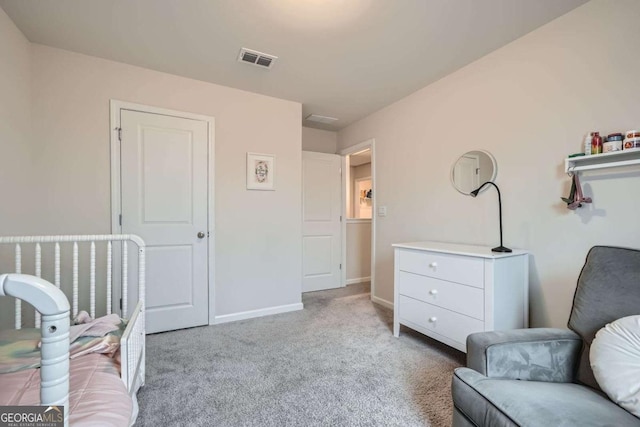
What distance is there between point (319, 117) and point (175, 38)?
6.34 feet

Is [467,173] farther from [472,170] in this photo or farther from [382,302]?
[382,302]

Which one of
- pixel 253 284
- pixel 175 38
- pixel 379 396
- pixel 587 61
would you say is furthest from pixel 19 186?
pixel 587 61

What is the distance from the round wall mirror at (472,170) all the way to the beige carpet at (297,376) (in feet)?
4.46

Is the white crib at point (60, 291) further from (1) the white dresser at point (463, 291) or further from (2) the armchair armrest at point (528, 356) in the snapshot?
(1) the white dresser at point (463, 291)

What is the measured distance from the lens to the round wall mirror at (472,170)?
2.26 metres

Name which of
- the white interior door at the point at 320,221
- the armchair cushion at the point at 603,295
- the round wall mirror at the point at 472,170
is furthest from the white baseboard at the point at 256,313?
the armchair cushion at the point at 603,295

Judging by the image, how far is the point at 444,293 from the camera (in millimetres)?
2074

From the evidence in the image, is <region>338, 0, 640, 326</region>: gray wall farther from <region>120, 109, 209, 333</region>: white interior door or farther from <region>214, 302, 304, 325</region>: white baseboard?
<region>120, 109, 209, 333</region>: white interior door

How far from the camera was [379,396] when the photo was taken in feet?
5.40

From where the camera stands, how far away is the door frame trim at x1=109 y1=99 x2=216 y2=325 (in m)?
2.39

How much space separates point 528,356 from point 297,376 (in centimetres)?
130

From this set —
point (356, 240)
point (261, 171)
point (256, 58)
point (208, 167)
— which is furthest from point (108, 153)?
point (356, 240)

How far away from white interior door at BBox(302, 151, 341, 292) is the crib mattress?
294 cm

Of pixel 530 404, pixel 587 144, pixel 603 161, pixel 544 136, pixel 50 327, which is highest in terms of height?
pixel 544 136
